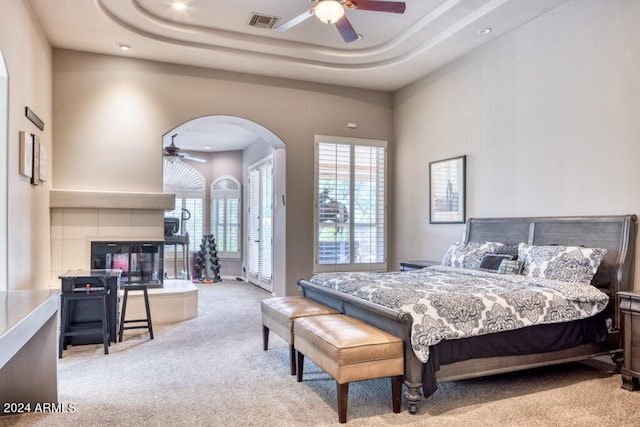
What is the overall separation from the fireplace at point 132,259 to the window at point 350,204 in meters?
2.12

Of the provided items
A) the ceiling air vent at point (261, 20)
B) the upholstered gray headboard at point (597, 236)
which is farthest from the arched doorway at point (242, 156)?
the upholstered gray headboard at point (597, 236)

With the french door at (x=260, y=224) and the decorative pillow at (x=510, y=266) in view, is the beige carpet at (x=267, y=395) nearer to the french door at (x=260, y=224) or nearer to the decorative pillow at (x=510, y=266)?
the decorative pillow at (x=510, y=266)

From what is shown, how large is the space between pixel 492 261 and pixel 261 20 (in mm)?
3416

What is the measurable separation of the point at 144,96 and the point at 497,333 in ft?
15.5

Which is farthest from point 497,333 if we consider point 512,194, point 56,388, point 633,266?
point 56,388

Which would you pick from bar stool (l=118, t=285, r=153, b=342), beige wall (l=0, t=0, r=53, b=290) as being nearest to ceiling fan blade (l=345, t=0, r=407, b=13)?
beige wall (l=0, t=0, r=53, b=290)

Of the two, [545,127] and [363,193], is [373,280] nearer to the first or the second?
[545,127]

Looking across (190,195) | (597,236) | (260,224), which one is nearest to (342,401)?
(597,236)

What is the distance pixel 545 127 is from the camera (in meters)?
4.38

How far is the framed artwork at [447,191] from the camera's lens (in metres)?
5.43

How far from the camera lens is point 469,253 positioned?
4.64m

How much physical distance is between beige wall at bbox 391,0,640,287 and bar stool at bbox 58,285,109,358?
13.0ft

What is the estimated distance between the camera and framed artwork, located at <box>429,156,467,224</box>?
17.8ft

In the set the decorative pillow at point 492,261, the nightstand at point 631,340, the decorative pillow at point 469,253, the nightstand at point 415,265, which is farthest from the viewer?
the nightstand at point 415,265
